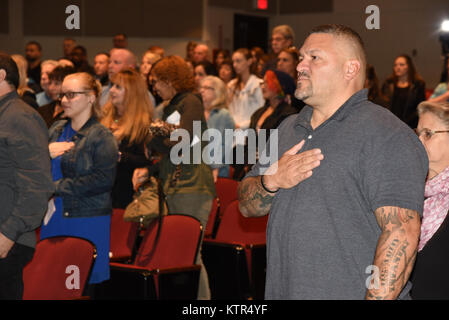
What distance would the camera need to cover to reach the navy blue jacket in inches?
151

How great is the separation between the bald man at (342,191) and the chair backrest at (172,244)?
197 cm

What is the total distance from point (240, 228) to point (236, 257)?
0.34 m

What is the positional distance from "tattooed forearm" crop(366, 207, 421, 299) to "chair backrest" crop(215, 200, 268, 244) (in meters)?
2.91

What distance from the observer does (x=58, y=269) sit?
3467 millimetres

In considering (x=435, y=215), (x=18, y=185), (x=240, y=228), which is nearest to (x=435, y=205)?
(x=435, y=215)

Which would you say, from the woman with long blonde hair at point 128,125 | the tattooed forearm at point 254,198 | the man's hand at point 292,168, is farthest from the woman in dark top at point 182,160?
the man's hand at point 292,168

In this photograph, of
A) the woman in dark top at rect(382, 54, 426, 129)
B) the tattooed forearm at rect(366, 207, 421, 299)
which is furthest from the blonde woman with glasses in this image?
the tattooed forearm at rect(366, 207, 421, 299)

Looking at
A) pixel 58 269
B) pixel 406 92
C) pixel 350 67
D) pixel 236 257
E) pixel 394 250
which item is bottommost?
pixel 236 257

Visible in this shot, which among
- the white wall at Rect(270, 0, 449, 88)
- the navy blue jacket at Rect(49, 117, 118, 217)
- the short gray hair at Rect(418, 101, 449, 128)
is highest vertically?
the white wall at Rect(270, 0, 449, 88)

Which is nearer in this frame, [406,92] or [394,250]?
[394,250]

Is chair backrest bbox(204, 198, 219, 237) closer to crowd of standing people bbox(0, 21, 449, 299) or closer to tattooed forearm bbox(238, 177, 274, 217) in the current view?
crowd of standing people bbox(0, 21, 449, 299)

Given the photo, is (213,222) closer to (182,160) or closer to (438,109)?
(182,160)

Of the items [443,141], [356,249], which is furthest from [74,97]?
[356,249]

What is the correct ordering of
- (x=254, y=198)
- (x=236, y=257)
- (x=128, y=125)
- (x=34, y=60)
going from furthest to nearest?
1. (x=34, y=60)
2. (x=128, y=125)
3. (x=236, y=257)
4. (x=254, y=198)
